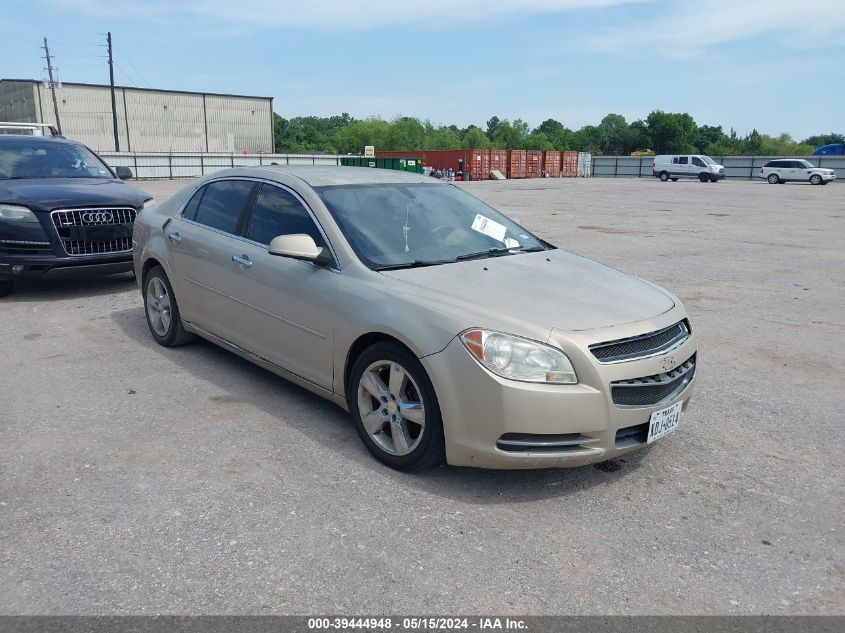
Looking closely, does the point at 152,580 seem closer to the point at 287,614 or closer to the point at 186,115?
the point at 287,614

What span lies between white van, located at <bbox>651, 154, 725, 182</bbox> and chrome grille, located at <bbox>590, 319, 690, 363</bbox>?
52.1m

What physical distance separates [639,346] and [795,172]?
164 ft

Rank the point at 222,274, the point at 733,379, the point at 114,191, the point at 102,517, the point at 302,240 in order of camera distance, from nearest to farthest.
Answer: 1. the point at 102,517
2. the point at 302,240
3. the point at 222,274
4. the point at 733,379
5. the point at 114,191

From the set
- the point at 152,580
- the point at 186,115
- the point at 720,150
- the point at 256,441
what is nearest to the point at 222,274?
the point at 256,441

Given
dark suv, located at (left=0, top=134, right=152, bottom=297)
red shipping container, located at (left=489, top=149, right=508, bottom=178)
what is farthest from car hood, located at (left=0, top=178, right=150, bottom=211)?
red shipping container, located at (left=489, top=149, right=508, bottom=178)

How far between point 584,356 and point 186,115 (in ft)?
253

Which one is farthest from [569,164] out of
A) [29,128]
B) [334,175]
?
[334,175]

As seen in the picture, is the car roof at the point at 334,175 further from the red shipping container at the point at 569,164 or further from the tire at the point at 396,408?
the red shipping container at the point at 569,164

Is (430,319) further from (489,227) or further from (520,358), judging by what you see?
(489,227)

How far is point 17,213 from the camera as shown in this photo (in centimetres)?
768

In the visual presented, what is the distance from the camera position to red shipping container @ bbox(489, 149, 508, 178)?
187 ft

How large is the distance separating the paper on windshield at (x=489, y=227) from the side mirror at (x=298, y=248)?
117 cm

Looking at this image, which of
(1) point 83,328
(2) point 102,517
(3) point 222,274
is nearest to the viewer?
(2) point 102,517

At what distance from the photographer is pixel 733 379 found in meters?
5.41
